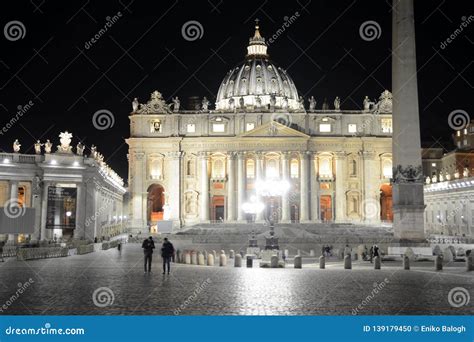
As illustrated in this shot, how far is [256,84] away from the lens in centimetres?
11312

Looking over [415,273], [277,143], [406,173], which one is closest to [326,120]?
[277,143]

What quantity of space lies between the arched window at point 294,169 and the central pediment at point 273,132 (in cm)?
423

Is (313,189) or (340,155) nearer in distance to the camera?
(313,189)

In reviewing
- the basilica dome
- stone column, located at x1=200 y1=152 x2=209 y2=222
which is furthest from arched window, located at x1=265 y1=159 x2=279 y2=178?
the basilica dome

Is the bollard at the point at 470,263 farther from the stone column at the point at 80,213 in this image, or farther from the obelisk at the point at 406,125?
the stone column at the point at 80,213

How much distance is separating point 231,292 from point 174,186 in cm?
7138

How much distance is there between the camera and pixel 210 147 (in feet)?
293

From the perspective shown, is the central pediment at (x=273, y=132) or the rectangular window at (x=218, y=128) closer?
the central pediment at (x=273, y=132)

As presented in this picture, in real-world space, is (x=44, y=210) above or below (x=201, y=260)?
above

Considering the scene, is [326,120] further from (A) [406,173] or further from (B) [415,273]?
(B) [415,273]

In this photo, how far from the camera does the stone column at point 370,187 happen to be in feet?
292

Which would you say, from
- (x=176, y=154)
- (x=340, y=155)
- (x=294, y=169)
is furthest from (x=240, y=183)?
(x=340, y=155)

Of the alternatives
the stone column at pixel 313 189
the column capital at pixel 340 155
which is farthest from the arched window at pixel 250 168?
the column capital at pixel 340 155

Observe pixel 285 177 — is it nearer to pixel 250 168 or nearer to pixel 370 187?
Result: pixel 250 168
